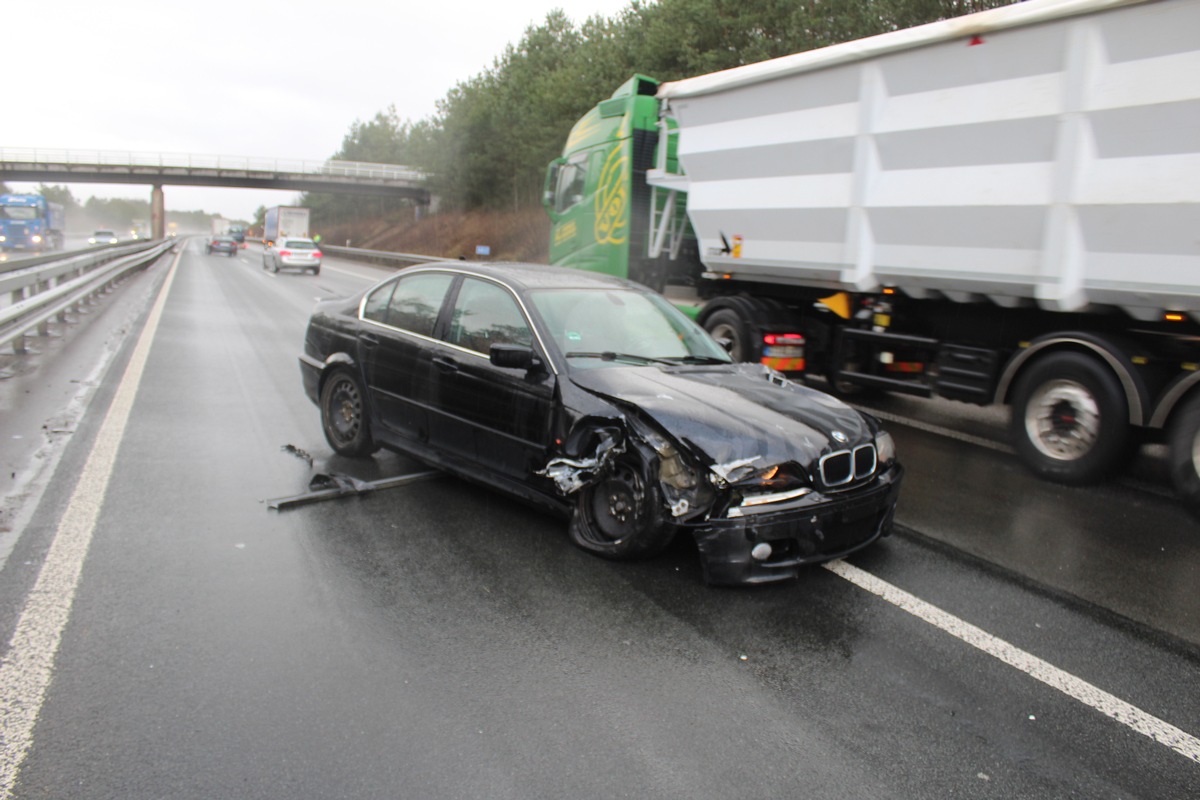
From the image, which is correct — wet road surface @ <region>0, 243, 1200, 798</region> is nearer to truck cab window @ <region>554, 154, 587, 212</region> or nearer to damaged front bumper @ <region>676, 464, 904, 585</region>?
damaged front bumper @ <region>676, 464, 904, 585</region>

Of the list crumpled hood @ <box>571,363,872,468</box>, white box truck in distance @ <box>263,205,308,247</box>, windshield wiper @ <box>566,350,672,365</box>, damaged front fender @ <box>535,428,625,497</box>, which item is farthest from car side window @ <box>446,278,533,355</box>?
white box truck in distance @ <box>263,205,308,247</box>

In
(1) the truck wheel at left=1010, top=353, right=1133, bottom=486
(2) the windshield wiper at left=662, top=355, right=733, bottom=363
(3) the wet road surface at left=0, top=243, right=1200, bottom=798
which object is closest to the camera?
(3) the wet road surface at left=0, top=243, right=1200, bottom=798

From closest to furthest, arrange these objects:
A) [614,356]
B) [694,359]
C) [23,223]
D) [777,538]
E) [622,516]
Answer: [777,538] → [622,516] → [614,356] → [694,359] → [23,223]

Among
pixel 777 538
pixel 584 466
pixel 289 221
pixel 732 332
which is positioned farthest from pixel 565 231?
pixel 289 221

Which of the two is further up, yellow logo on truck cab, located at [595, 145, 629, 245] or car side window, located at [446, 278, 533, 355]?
yellow logo on truck cab, located at [595, 145, 629, 245]

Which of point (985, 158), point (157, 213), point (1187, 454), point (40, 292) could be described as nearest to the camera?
point (1187, 454)

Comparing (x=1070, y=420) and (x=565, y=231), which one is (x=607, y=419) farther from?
(x=565, y=231)

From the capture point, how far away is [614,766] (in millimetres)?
2797

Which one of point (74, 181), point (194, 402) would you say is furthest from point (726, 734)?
point (74, 181)

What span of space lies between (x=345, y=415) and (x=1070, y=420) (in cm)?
540

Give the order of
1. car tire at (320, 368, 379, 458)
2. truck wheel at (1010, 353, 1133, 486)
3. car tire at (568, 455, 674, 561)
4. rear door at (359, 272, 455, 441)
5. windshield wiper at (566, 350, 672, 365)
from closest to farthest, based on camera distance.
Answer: car tire at (568, 455, 674, 561) < windshield wiper at (566, 350, 672, 365) < rear door at (359, 272, 455, 441) < truck wheel at (1010, 353, 1133, 486) < car tire at (320, 368, 379, 458)

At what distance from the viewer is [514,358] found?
485 centimetres

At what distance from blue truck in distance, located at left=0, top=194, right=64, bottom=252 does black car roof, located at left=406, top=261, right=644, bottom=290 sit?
51.9 m

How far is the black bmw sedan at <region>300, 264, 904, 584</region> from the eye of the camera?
13.5ft
